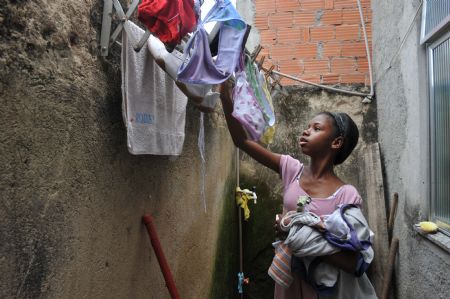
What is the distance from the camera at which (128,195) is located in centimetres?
170

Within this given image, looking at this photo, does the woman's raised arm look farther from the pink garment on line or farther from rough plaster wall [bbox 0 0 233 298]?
rough plaster wall [bbox 0 0 233 298]

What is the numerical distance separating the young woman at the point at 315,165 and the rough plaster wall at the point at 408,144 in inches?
35.6

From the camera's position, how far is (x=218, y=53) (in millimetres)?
1663

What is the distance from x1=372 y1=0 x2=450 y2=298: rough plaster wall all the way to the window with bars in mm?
66

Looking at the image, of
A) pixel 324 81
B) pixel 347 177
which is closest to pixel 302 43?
pixel 324 81

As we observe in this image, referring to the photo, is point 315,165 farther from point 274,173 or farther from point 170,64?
point 274,173

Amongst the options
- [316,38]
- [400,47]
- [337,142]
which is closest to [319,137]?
[337,142]

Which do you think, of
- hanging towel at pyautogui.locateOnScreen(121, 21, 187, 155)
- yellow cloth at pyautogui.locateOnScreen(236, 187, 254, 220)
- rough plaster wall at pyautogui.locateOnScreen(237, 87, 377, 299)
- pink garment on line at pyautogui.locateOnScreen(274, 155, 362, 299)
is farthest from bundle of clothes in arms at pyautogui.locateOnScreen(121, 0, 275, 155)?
rough plaster wall at pyautogui.locateOnScreen(237, 87, 377, 299)

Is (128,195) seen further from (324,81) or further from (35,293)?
(324,81)

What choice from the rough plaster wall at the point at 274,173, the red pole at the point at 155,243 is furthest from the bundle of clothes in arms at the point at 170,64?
the rough plaster wall at the point at 274,173

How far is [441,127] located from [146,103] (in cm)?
193

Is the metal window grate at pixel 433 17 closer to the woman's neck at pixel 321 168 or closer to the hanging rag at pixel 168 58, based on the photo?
the woman's neck at pixel 321 168

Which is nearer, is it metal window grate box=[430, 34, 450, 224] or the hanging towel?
the hanging towel

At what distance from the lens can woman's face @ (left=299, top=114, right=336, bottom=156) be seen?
1867 mm
